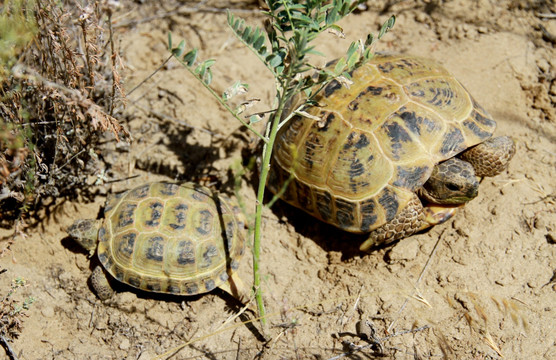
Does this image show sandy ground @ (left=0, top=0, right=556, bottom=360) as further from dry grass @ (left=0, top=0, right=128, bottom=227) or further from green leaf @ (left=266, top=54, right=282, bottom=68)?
green leaf @ (left=266, top=54, right=282, bottom=68)

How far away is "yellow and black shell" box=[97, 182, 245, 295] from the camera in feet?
11.8

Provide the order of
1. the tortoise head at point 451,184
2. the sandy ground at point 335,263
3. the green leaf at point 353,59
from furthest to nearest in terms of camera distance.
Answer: the tortoise head at point 451,184, the sandy ground at point 335,263, the green leaf at point 353,59

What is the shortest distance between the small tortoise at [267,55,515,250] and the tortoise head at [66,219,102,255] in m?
1.70

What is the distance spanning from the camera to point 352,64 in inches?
105

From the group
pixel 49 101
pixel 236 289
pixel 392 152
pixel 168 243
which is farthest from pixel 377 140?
pixel 49 101

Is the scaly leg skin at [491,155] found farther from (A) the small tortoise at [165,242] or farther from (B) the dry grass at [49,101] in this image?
(B) the dry grass at [49,101]

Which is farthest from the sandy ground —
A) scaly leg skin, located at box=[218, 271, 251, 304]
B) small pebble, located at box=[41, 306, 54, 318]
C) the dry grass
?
the dry grass

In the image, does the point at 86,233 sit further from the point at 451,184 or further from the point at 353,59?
the point at 451,184

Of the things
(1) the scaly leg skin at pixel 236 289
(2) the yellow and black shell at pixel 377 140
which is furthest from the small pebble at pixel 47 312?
(2) the yellow and black shell at pixel 377 140

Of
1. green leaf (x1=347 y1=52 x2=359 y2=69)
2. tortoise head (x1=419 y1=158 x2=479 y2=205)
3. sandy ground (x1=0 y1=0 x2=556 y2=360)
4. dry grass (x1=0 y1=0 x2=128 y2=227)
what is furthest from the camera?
tortoise head (x1=419 y1=158 x2=479 y2=205)

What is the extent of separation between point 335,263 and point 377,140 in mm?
1113

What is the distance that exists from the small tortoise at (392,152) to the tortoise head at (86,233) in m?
1.70

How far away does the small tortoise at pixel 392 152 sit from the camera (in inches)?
142

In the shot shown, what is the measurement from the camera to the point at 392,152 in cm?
359
